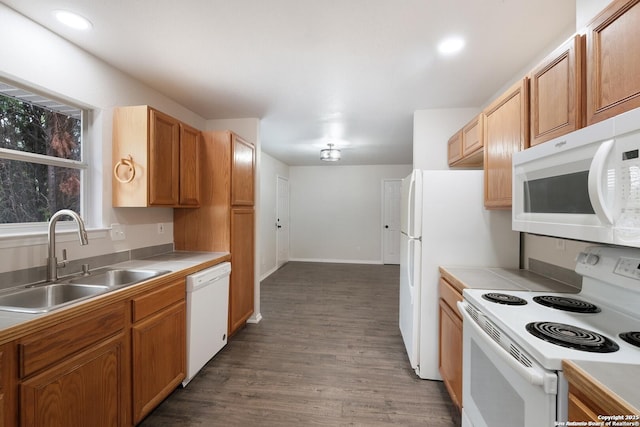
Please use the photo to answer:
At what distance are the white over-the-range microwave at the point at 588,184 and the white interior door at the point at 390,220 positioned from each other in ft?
16.9

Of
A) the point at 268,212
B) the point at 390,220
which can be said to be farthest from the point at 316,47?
the point at 390,220

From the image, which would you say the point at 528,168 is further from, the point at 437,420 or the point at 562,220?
the point at 437,420

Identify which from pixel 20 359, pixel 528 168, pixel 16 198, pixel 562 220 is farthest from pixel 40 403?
pixel 528 168

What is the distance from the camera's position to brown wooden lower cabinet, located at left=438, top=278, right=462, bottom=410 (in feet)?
5.46

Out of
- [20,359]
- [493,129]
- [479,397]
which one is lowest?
[479,397]

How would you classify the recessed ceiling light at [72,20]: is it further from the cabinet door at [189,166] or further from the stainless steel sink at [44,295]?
the stainless steel sink at [44,295]

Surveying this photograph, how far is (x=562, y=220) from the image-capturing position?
114 cm

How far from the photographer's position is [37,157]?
5.46ft

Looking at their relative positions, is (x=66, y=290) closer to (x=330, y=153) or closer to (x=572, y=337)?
(x=572, y=337)

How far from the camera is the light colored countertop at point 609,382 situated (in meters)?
Result: 0.63

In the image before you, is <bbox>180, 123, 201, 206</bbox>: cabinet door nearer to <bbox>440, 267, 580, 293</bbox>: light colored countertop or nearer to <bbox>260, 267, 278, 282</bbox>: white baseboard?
<bbox>440, 267, 580, 293</bbox>: light colored countertop

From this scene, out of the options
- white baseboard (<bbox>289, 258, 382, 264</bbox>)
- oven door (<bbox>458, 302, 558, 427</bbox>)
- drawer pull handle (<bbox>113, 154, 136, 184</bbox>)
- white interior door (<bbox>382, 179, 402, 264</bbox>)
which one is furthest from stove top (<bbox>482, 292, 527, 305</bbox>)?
white baseboard (<bbox>289, 258, 382, 264</bbox>)

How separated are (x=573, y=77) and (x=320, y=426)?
2300 mm

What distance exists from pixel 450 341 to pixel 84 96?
9.97 feet
